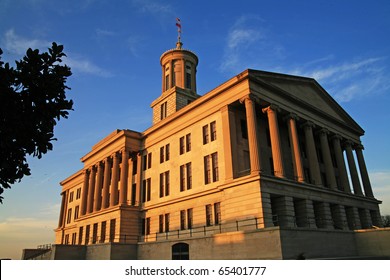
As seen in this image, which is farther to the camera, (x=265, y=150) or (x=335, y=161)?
(x=335, y=161)

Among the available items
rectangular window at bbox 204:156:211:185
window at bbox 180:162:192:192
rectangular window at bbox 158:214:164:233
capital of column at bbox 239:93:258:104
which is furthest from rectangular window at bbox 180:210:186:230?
capital of column at bbox 239:93:258:104

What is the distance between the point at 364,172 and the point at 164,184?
27127mm

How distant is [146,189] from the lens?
41438 mm

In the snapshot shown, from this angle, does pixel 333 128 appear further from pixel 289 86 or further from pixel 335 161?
pixel 289 86

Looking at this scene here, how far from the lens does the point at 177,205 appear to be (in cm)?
3534

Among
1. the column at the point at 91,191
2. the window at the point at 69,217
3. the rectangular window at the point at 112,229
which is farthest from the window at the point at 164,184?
the window at the point at 69,217

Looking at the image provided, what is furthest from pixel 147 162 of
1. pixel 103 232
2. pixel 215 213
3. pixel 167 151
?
pixel 215 213

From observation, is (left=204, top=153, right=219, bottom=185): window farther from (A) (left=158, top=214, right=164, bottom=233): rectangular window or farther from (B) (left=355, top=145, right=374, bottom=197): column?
(B) (left=355, top=145, right=374, bottom=197): column

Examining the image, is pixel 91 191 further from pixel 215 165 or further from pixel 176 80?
pixel 215 165

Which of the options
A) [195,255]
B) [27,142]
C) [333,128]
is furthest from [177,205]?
[27,142]

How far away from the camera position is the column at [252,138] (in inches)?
1070

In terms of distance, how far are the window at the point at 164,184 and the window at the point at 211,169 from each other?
726 centimetres

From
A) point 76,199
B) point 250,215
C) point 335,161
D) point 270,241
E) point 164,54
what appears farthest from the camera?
point 76,199

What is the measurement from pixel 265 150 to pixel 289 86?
8.13 meters
